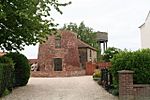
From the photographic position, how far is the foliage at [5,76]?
802 inches

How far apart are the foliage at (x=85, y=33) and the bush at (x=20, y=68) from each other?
50946mm

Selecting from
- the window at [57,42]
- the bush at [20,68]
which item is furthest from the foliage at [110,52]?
the bush at [20,68]

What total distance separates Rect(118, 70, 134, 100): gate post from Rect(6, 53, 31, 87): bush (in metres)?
10.9

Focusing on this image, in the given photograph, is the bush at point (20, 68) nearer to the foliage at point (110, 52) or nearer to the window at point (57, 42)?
the foliage at point (110, 52)

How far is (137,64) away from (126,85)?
140 cm

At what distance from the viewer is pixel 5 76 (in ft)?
A: 70.4

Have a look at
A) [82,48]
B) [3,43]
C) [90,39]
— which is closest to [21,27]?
[3,43]

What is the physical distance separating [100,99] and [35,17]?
250 inches

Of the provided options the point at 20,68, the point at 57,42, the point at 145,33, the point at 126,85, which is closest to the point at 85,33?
the point at 57,42

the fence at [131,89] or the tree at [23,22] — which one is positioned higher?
the tree at [23,22]

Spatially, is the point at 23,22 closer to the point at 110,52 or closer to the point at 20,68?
the point at 20,68

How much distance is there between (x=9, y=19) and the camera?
A: 21.9m

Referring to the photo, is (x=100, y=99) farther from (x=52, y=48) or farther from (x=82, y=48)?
(x=82, y=48)

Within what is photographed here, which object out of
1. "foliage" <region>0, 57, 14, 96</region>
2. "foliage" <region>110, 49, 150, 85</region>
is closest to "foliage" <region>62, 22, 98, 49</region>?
"foliage" <region>0, 57, 14, 96</region>
